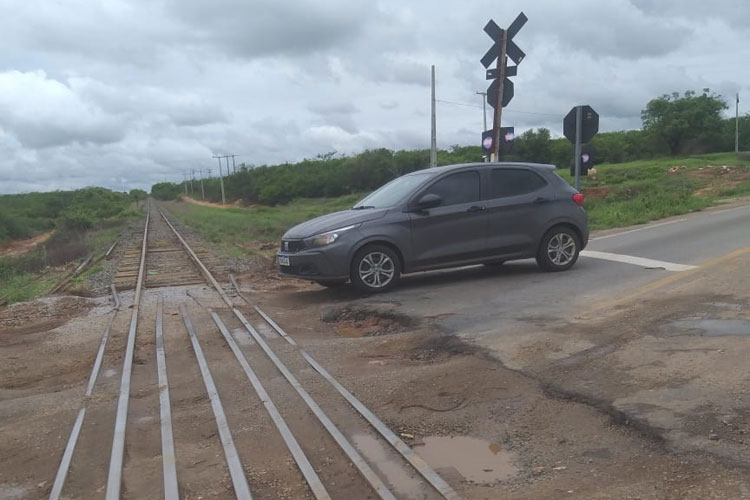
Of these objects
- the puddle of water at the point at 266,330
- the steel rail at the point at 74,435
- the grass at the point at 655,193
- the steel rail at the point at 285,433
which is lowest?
the steel rail at the point at 74,435

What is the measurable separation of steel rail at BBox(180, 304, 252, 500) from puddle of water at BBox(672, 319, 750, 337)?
3.96m

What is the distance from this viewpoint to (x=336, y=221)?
28.8 feet

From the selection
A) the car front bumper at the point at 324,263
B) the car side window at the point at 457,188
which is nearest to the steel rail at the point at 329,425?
the car front bumper at the point at 324,263

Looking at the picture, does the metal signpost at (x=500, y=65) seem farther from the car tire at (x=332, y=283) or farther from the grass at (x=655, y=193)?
the car tire at (x=332, y=283)

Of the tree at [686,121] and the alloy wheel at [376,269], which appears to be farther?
the tree at [686,121]

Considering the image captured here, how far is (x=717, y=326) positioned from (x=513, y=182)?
13.8 ft

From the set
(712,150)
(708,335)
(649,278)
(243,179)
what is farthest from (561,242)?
(243,179)

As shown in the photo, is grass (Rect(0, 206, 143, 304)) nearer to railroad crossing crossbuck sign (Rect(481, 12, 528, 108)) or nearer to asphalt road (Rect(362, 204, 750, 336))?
asphalt road (Rect(362, 204, 750, 336))

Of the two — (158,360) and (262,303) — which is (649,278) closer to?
(262,303)

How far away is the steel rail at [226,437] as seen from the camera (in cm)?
344

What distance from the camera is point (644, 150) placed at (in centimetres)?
7494

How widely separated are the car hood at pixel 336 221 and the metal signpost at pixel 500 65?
29.2 ft

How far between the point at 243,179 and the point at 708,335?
115426 millimetres

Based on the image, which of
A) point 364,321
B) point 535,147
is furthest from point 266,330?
point 535,147
